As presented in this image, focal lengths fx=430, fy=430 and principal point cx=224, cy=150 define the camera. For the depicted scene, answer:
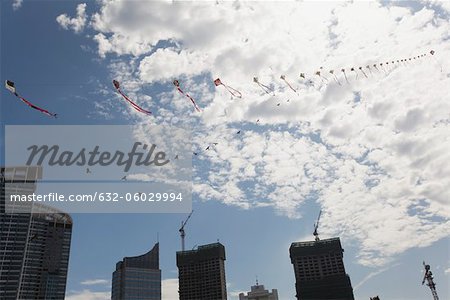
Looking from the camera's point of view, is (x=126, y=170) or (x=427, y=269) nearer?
(x=126, y=170)

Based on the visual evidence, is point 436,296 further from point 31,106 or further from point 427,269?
point 31,106

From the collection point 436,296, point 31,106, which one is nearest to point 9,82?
point 31,106

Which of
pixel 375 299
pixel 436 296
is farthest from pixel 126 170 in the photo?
pixel 436 296

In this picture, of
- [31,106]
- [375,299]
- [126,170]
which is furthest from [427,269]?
[31,106]

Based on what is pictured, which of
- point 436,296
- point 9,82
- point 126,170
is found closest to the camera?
point 9,82

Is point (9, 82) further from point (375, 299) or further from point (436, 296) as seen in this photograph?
point (436, 296)

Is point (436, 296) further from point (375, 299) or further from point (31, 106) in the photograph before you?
point (31, 106)

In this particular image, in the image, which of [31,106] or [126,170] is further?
[126,170]

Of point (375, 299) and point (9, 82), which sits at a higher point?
point (9, 82)

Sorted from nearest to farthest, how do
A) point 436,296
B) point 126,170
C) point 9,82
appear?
1. point 9,82
2. point 126,170
3. point 436,296
